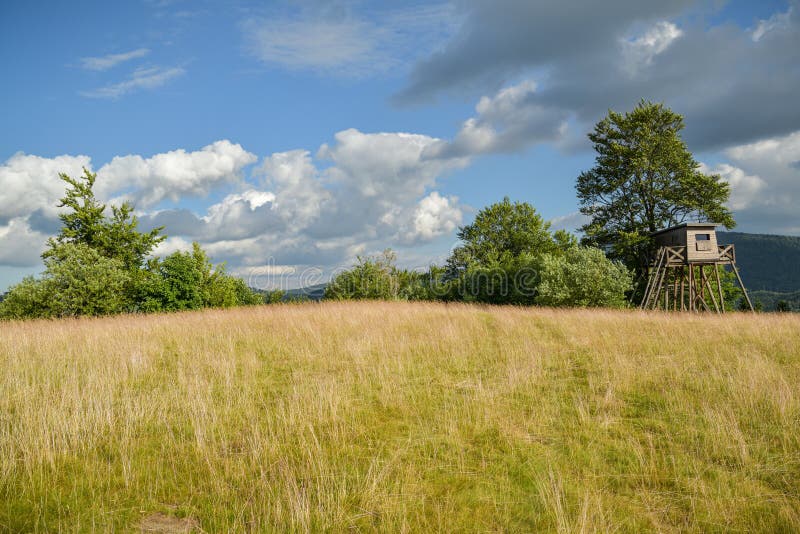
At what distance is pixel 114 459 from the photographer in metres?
5.20

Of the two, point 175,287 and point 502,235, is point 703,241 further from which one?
point 175,287

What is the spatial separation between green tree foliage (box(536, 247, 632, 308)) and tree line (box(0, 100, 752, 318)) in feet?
0.21

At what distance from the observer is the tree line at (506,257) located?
839 inches

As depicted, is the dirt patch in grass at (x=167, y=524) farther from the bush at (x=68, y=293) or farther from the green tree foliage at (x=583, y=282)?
the green tree foliage at (x=583, y=282)

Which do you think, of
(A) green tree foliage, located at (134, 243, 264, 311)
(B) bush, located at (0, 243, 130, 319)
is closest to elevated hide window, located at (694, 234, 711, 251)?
(A) green tree foliage, located at (134, 243, 264, 311)

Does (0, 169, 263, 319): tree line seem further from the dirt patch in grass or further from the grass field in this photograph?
the dirt patch in grass

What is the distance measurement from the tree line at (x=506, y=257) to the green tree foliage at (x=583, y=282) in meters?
0.06

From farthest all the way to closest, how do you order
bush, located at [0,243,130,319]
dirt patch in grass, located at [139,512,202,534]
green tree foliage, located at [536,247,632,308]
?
green tree foliage, located at [536,247,632,308] < bush, located at [0,243,130,319] < dirt patch in grass, located at [139,512,202,534]

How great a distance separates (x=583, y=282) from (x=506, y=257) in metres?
12.9

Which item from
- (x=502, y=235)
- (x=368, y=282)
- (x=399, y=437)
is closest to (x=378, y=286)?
(x=368, y=282)

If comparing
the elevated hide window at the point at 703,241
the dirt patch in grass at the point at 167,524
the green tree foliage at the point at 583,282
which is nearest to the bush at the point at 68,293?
the dirt patch in grass at the point at 167,524

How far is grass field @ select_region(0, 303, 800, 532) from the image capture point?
4094 millimetres


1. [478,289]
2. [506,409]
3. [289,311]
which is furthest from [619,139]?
[506,409]

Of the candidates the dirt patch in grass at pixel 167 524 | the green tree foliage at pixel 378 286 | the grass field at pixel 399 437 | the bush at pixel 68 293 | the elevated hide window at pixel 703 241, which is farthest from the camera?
the green tree foliage at pixel 378 286
